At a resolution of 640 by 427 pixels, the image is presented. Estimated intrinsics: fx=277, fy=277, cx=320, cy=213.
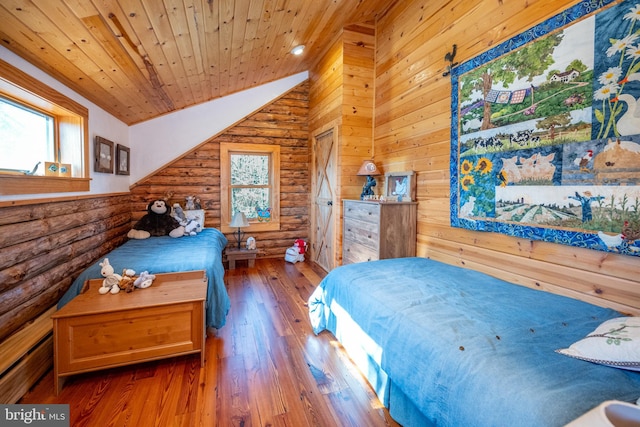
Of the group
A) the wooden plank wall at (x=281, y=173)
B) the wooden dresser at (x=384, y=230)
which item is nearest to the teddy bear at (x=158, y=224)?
the wooden plank wall at (x=281, y=173)

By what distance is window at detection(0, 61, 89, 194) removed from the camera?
6.12ft

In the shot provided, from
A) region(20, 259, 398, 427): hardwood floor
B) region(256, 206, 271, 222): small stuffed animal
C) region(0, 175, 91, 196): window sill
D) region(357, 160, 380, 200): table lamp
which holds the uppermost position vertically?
region(357, 160, 380, 200): table lamp

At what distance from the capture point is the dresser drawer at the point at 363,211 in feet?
8.80

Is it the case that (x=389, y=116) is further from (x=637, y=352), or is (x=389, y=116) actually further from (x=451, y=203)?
(x=637, y=352)

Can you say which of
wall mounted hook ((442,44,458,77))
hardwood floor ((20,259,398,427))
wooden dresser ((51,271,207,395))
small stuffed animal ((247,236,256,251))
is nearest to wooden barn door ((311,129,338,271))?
small stuffed animal ((247,236,256,251))

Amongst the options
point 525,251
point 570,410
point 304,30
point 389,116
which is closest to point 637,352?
point 570,410

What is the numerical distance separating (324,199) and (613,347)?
3.42m

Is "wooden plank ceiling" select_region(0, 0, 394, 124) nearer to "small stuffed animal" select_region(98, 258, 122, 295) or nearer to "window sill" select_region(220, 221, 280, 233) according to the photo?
"small stuffed animal" select_region(98, 258, 122, 295)

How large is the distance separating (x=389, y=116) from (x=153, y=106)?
3103 mm

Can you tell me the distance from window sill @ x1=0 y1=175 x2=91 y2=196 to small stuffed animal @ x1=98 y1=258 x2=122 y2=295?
695 mm

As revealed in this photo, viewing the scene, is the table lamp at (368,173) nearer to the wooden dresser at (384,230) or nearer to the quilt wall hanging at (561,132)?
the wooden dresser at (384,230)

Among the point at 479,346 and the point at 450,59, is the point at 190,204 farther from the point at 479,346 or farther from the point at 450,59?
the point at 479,346

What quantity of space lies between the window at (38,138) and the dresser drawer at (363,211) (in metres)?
2.65

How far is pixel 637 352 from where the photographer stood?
3.08ft
